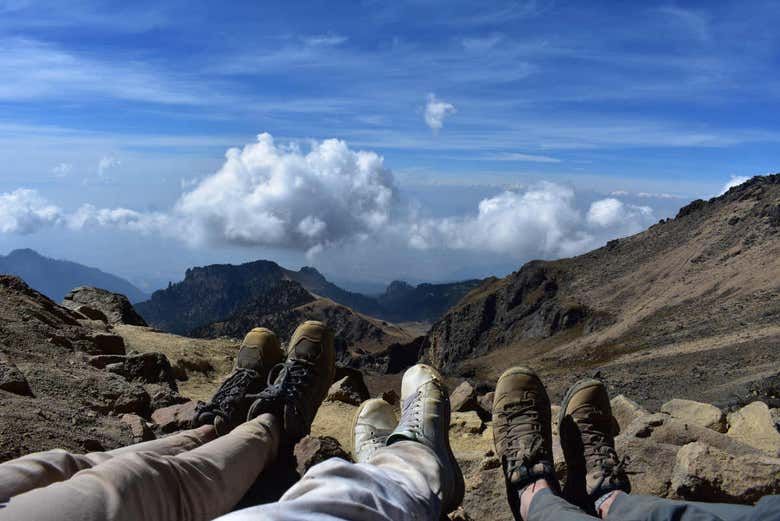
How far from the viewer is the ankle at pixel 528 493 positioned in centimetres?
444

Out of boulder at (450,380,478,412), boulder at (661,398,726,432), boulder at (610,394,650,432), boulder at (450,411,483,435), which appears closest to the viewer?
boulder at (610,394,650,432)

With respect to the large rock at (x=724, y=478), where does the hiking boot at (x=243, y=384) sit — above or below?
above

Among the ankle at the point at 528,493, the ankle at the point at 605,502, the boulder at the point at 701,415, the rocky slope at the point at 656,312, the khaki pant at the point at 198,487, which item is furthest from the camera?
the rocky slope at the point at 656,312

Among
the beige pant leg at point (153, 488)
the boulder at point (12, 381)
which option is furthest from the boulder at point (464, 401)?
the beige pant leg at point (153, 488)

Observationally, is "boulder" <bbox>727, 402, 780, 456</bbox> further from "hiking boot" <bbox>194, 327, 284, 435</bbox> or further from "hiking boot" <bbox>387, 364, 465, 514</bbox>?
"hiking boot" <bbox>194, 327, 284, 435</bbox>

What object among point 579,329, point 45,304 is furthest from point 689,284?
point 45,304

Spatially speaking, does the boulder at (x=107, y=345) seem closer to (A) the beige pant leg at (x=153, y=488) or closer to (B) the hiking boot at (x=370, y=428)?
(B) the hiking boot at (x=370, y=428)

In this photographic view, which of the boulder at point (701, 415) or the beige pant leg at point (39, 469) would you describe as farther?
the boulder at point (701, 415)

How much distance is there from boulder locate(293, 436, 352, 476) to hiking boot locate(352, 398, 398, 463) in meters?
0.22

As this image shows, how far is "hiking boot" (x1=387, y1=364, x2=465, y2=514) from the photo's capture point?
4039 millimetres

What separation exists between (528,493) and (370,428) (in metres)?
1.54

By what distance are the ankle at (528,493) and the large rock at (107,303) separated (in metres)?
16.5

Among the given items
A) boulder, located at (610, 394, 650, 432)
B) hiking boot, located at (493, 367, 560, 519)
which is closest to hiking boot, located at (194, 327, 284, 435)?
hiking boot, located at (493, 367, 560, 519)

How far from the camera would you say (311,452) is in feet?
17.0
